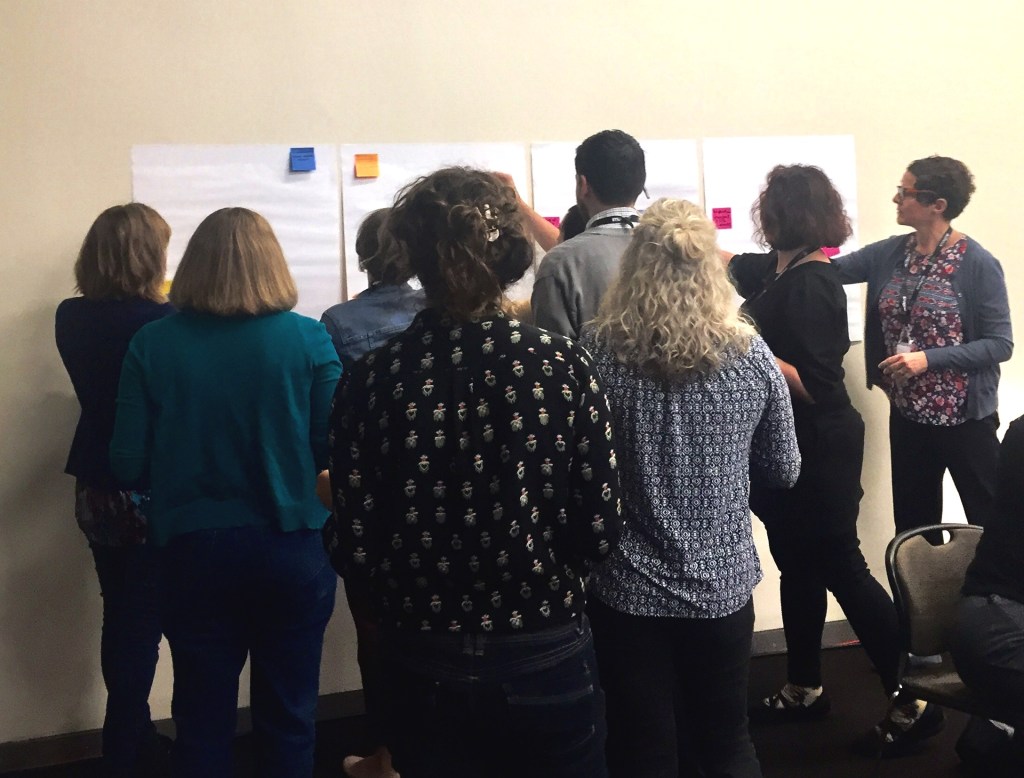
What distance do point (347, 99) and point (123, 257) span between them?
990mm

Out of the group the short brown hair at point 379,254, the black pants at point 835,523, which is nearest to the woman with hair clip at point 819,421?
the black pants at point 835,523

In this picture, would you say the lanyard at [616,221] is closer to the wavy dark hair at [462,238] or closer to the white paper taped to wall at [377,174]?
the white paper taped to wall at [377,174]

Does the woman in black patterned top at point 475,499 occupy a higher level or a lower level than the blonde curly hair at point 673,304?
lower

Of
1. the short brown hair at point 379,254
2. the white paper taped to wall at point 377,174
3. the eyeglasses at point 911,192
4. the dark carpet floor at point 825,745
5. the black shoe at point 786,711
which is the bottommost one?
the dark carpet floor at point 825,745

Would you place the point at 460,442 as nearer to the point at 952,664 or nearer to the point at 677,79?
the point at 952,664

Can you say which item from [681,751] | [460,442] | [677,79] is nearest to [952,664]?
[681,751]

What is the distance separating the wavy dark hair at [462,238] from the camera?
1286 millimetres

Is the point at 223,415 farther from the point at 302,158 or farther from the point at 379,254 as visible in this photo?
the point at 302,158

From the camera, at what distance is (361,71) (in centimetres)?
284

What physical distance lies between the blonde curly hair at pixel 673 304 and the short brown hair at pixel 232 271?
0.61 metres

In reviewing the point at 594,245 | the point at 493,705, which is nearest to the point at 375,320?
the point at 594,245

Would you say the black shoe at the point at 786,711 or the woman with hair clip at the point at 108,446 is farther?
the black shoe at the point at 786,711

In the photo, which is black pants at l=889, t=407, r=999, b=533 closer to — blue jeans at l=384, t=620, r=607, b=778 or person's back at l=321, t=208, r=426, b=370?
person's back at l=321, t=208, r=426, b=370

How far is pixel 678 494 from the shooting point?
1653mm
